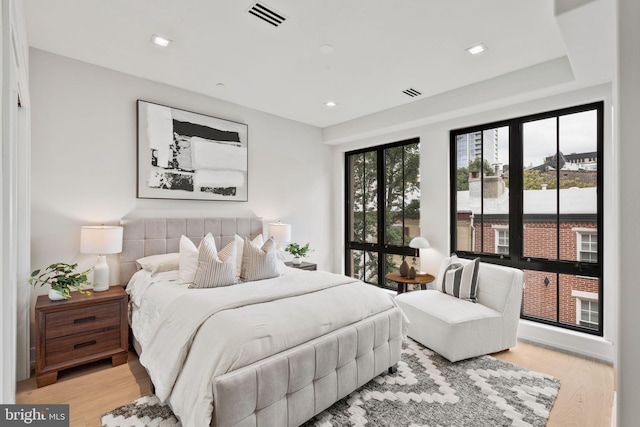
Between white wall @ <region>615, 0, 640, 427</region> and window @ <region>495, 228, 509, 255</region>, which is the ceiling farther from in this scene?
window @ <region>495, 228, 509, 255</region>

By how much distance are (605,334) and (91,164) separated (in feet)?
16.7

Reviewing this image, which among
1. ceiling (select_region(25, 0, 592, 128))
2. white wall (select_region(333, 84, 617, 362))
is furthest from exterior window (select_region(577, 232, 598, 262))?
ceiling (select_region(25, 0, 592, 128))

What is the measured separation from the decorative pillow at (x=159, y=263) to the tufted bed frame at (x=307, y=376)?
67 cm

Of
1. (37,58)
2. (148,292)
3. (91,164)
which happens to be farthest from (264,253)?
(37,58)

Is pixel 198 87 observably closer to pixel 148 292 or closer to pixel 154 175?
pixel 154 175

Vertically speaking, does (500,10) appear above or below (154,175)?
above

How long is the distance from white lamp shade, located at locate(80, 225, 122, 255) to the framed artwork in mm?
634

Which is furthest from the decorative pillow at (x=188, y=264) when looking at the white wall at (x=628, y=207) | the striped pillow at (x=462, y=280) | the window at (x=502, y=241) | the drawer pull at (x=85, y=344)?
the window at (x=502, y=241)

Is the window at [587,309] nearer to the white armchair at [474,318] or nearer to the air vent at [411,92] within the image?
the white armchair at [474,318]

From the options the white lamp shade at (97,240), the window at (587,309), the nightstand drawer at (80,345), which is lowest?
the nightstand drawer at (80,345)

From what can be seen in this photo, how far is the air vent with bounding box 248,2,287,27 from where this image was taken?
2178 millimetres

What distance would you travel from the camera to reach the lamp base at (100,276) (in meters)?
2.83

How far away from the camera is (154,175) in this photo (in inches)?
133

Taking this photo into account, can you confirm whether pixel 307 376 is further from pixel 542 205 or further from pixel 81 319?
pixel 542 205
